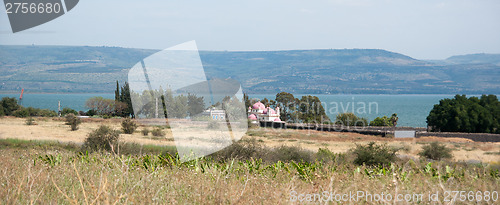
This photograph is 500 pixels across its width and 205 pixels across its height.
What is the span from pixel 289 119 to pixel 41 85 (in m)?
130

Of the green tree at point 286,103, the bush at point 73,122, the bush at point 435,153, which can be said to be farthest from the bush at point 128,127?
the green tree at point 286,103

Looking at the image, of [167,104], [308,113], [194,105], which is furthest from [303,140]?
[308,113]

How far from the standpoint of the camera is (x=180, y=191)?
4.81 meters

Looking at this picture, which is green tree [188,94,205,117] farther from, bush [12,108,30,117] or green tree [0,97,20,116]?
green tree [0,97,20,116]

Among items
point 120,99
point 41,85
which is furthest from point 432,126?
point 41,85

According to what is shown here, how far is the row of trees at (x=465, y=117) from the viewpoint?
49281mm

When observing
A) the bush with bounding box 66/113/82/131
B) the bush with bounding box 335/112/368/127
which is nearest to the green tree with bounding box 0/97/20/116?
the bush with bounding box 66/113/82/131

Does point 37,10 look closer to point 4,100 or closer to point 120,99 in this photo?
point 4,100

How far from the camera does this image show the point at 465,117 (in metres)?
49.2

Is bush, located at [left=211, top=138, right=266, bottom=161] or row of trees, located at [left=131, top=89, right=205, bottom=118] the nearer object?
row of trees, located at [left=131, top=89, right=205, bottom=118]

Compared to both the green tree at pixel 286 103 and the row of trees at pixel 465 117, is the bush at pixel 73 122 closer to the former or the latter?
the green tree at pixel 286 103

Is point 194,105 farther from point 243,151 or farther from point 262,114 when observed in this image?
point 243,151

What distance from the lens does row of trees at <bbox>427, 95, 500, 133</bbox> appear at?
49281mm

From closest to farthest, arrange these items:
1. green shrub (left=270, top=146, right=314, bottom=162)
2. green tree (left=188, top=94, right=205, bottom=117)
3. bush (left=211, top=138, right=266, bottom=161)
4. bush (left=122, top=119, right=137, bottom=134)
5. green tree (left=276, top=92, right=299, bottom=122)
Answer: bush (left=211, top=138, right=266, bottom=161), green shrub (left=270, top=146, right=314, bottom=162), bush (left=122, top=119, right=137, bottom=134), green tree (left=188, top=94, right=205, bottom=117), green tree (left=276, top=92, right=299, bottom=122)
